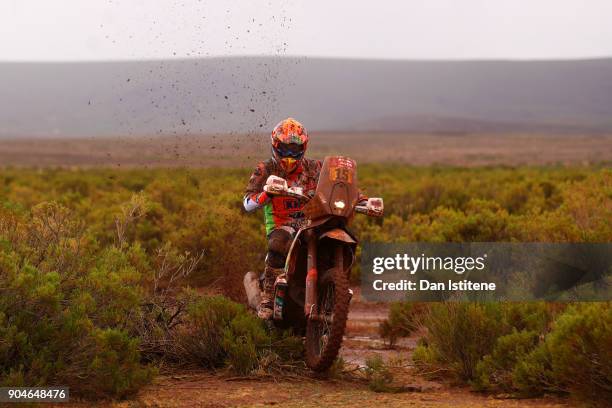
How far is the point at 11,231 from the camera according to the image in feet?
28.7

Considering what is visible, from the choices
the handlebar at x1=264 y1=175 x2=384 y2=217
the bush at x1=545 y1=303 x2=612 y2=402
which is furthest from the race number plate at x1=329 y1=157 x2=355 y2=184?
the bush at x1=545 y1=303 x2=612 y2=402

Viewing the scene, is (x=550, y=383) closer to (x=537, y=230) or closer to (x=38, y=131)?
(x=537, y=230)

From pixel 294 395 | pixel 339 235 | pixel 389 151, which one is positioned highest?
pixel 389 151

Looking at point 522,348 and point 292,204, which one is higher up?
point 292,204

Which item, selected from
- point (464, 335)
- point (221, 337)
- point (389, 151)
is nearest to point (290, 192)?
point (221, 337)

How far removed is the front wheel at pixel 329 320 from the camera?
7.68 m

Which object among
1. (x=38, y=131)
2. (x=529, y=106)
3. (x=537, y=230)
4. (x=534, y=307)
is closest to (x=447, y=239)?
(x=537, y=230)

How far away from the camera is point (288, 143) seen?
8.55 meters

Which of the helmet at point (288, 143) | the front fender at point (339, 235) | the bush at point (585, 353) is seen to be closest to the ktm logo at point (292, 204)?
the helmet at point (288, 143)

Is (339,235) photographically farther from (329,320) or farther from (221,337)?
(221,337)

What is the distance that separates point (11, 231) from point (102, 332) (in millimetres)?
1950

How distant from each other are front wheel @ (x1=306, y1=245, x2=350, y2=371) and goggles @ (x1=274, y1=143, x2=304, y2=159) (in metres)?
1.04

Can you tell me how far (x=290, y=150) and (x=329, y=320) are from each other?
5.17 feet

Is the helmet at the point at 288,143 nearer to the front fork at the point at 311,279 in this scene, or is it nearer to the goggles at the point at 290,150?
the goggles at the point at 290,150
